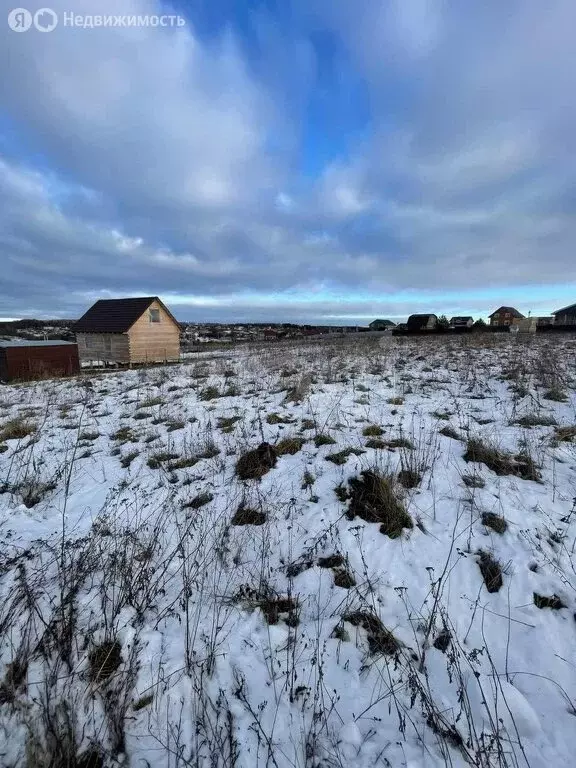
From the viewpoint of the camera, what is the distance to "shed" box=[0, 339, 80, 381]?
14438 millimetres

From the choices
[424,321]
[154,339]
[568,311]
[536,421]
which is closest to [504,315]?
[568,311]

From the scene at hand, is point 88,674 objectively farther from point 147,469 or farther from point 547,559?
point 547,559

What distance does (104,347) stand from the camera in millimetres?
23078

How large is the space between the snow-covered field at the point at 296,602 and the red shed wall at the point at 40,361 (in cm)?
1187

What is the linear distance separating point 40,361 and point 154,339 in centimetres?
869

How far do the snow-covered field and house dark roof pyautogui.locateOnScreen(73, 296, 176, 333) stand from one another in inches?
749

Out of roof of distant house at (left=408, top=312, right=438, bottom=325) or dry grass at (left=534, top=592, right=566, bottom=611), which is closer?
dry grass at (left=534, top=592, right=566, bottom=611)

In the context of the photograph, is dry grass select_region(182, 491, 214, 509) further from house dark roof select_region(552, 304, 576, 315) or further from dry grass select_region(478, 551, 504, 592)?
house dark roof select_region(552, 304, 576, 315)

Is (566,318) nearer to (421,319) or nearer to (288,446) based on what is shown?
(421,319)

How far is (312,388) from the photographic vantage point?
8633mm

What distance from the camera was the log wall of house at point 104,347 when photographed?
73.1 ft

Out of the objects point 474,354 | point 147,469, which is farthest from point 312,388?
point 474,354

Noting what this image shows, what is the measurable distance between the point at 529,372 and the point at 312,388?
5.76m

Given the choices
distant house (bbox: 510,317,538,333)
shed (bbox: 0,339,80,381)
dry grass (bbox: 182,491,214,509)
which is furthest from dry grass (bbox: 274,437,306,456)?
distant house (bbox: 510,317,538,333)
